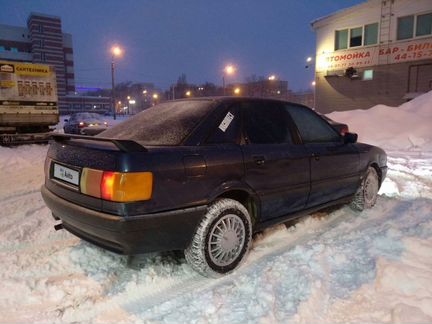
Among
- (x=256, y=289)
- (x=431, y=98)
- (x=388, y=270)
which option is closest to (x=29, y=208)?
(x=256, y=289)

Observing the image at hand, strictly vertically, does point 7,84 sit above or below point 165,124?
above

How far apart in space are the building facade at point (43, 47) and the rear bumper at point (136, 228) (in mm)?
79484

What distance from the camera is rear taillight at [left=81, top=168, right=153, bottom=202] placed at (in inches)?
102

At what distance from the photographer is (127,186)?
8.46 ft

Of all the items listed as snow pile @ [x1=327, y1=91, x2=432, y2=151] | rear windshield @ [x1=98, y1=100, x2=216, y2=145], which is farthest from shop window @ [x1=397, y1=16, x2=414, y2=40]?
rear windshield @ [x1=98, y1=100, x2=216, y2=145]

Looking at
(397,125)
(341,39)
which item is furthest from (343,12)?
(397,125)

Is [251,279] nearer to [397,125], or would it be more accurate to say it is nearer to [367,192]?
[367,192]

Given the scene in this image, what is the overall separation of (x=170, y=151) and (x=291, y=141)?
60.8 inches

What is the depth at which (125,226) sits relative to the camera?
2.59 m

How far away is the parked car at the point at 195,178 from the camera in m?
2.65

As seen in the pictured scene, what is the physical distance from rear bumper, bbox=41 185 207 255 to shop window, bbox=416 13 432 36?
70.8ft

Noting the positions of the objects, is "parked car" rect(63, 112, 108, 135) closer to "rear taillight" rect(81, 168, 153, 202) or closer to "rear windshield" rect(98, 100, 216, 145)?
"rear windshield" rect(98, 100, 216, 145)

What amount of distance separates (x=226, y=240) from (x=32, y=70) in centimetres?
1307

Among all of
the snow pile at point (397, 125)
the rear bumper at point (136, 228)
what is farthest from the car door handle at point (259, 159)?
the snow pile at point (397, 125)
